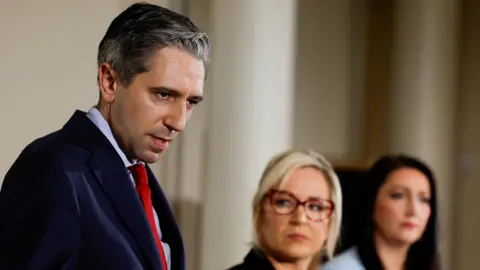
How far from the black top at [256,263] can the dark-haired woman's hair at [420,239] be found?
0.33 meters

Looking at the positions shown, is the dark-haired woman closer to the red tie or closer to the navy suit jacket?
the red tie

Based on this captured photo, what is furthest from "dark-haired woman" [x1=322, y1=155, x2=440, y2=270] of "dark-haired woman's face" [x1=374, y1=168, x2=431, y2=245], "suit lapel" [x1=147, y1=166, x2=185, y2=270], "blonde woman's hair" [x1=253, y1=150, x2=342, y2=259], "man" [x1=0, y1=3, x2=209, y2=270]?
"man" [x1=0, y1=3, x2=209, y2=270]

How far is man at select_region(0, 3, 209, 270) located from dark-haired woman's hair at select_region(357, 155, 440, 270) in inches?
31.6

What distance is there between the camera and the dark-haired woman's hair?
6.02 feet

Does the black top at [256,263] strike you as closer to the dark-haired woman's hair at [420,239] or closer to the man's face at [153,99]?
the dark-haired woman's hair at [420,239]

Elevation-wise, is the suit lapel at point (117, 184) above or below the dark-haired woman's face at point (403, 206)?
above

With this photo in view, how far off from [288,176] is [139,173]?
0.53 metres

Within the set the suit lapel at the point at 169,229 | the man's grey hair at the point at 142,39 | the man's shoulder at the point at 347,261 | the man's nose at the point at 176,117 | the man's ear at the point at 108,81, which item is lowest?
the man's shoulder at the point at 347,261

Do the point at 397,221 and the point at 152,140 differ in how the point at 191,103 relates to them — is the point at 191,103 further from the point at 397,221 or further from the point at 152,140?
the point at 397,221

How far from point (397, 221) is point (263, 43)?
0.60 metres

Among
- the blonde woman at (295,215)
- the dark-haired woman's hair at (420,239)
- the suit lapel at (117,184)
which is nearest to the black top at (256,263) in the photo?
the blonde woman at (295,215)

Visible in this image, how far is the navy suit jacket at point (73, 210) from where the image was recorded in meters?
0.97

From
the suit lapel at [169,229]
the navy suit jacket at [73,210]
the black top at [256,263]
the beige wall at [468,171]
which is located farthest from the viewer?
the beige wall at [468,171]

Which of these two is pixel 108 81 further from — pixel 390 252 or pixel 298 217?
pixel 390 252
